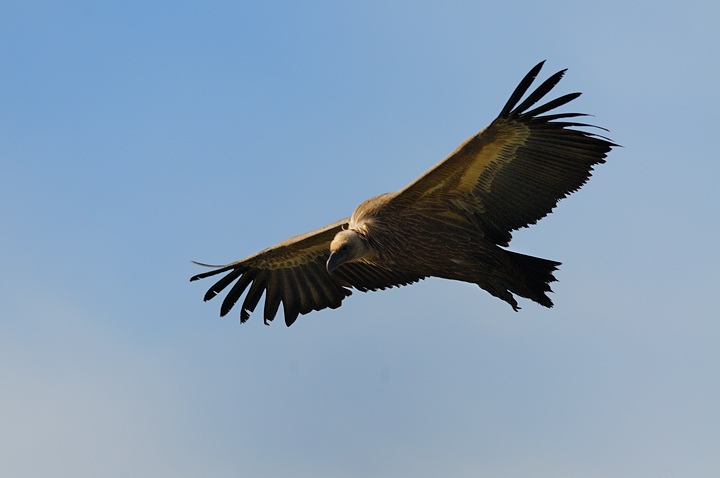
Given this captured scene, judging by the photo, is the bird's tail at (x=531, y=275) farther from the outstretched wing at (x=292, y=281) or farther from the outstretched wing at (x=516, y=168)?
the outstretched wing at (x=292, y=281)

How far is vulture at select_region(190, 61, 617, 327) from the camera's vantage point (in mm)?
11500

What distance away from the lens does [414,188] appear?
474 inches

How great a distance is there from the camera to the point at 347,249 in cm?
1243

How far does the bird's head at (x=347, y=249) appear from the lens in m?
12.4

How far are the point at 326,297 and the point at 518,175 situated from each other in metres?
3.22

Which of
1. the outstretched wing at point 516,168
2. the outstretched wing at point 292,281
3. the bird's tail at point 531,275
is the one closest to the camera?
the outstretched wing at point 516,168

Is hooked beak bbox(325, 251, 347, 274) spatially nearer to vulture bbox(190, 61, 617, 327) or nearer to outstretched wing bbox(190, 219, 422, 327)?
vulture bbox(190, 61, 617, 327)

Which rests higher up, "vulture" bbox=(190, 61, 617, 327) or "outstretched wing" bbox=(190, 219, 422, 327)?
"outstretched wing" bbox=(190, 219, 422, 327)

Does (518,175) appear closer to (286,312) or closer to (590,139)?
(590,139)

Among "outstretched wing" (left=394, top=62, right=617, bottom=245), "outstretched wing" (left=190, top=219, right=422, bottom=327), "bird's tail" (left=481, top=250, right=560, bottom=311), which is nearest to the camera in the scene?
"outstretched wing" (left=394, top=62, right=617, bottom=245)

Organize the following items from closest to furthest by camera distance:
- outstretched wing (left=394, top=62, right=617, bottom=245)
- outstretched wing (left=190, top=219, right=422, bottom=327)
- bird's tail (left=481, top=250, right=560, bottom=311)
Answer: outstretched wing (left=394, top=62, right=617, bottom=245) → bird's tail (left=481, top=250, right=560, bottom=311) → outstretched wing (left=190, top=219, right=422, bottom=327)

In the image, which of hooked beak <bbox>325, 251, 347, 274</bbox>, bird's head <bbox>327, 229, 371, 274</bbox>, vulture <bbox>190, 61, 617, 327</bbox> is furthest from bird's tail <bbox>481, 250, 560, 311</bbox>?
hooked beak <bbox>325, 251, 347, 274</bbox>

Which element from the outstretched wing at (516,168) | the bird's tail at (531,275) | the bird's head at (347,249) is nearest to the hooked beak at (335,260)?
the bird's head at (347,249)

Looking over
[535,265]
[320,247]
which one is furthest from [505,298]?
[320,247]
